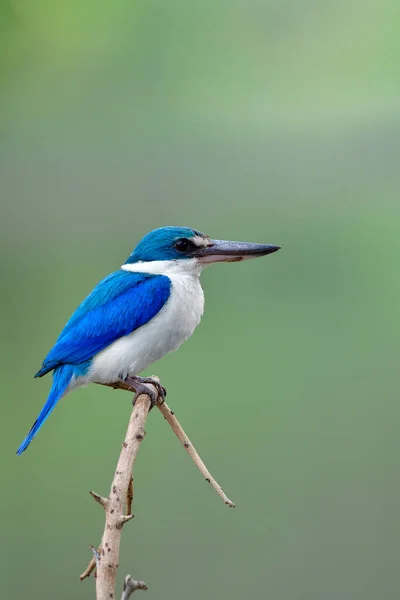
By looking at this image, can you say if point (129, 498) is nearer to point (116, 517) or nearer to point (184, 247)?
point (116, 517)

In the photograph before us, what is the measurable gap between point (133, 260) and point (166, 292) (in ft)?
0.32

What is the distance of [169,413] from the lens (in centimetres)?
116

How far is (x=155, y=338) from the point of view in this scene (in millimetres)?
1257

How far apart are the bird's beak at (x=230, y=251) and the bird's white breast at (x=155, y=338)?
0.05 m

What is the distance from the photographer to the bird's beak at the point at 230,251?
117 centimetres

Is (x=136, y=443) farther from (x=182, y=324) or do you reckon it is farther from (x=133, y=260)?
(x=133, y=260)

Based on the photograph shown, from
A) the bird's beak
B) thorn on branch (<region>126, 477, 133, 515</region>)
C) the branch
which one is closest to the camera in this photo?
the branch

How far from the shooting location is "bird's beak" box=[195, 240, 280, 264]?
1.17m

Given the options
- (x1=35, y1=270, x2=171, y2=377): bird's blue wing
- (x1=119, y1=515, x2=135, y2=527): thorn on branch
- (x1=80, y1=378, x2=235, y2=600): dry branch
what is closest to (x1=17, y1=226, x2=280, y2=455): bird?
(x1=35, y1=270, x2=171, y2=377): bird's blue wing

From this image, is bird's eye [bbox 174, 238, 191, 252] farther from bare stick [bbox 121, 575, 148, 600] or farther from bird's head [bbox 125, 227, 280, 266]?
bare stick [bbox 121, 575, 148, 600]

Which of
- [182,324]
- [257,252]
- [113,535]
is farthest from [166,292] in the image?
[113,535]

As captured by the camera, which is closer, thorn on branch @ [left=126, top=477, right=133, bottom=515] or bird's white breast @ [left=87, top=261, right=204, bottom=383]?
thorn on branch @ [left=126, top=477, right=133, bottom=515]

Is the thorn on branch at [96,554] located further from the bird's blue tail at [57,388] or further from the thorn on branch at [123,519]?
the bird's blue tail at [57,388]

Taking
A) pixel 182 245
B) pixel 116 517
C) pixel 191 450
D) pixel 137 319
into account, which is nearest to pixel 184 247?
pixel 182 245
